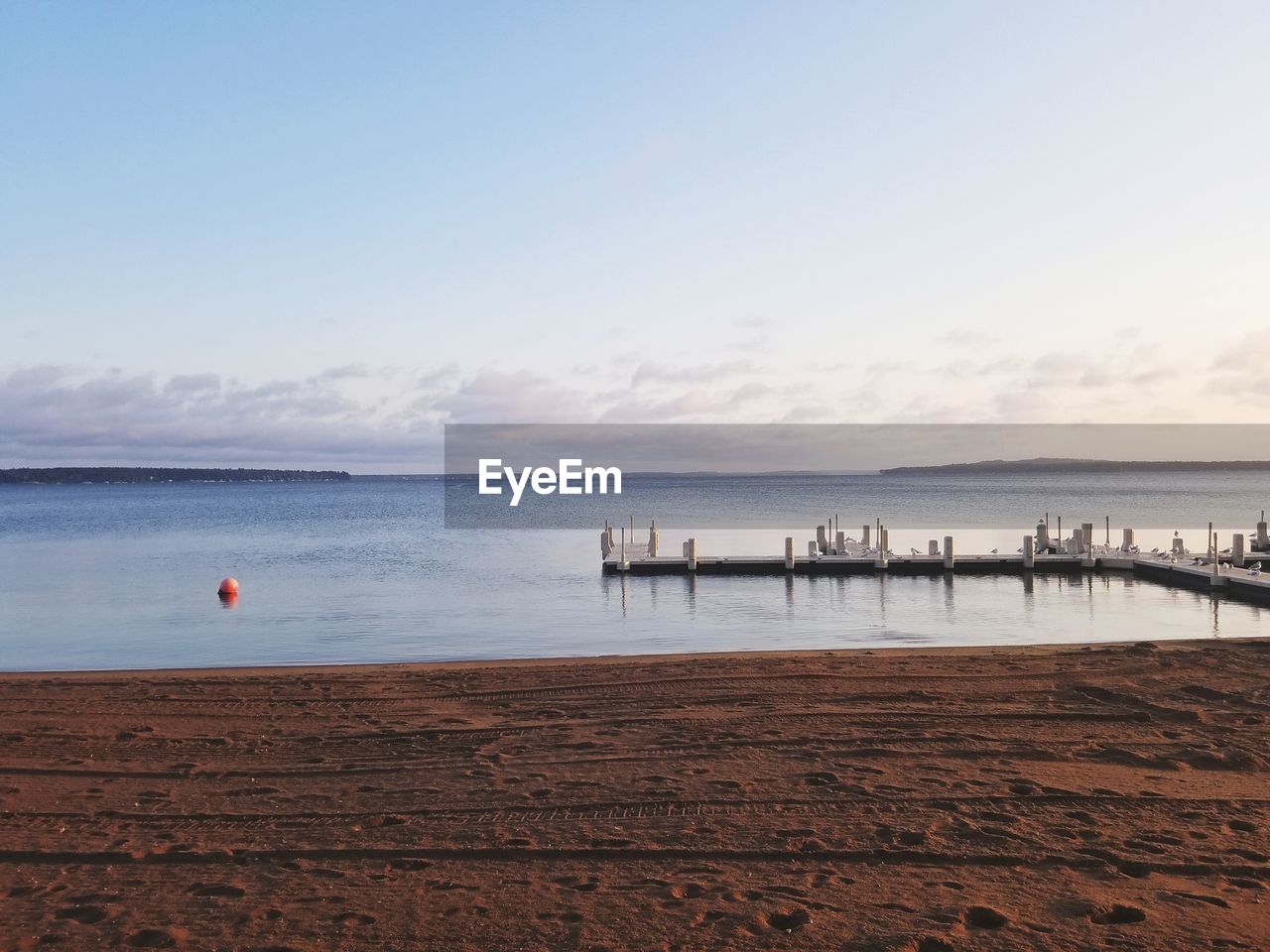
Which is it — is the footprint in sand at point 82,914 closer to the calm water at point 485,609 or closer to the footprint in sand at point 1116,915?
the footprint in sand at point 1116,915

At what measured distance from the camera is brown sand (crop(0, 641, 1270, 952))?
5359mm

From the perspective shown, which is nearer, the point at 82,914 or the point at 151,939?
the point at 151,939

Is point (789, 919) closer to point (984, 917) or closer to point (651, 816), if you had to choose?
point (984, 917)

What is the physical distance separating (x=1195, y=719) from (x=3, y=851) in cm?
977

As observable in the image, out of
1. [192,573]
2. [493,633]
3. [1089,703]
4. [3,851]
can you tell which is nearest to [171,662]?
[493,633]

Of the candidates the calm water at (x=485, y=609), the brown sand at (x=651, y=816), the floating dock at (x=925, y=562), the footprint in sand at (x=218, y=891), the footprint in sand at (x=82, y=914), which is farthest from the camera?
the floating dock at (x=925, y=562)

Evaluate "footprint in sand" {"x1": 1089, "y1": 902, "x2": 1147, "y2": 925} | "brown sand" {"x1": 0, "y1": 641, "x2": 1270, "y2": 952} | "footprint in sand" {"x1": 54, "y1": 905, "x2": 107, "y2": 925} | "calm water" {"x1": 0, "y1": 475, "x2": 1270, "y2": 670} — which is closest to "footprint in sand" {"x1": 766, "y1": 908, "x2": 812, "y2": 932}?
"brown sand" {"x1": 0, "y1": 641, "x2": 1270, "y2": 952}

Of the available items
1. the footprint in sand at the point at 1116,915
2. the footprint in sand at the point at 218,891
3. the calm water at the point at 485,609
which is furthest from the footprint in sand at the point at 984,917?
the calm water at the point at 485,609

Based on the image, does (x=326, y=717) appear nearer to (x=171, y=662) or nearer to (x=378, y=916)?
(x=378, y=916)

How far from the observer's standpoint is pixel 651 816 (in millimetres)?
7055

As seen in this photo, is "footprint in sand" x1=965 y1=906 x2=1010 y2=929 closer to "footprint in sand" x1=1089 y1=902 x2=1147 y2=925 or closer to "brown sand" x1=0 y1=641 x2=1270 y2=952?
"brown sand" x1=0 y1=641 x2=1270 y2=952

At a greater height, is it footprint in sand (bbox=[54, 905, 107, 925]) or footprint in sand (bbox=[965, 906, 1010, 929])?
footprint in sand (bbox=[965, 906, 1010, 929])

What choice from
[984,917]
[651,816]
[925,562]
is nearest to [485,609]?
[925,562]

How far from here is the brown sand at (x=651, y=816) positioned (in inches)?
211
